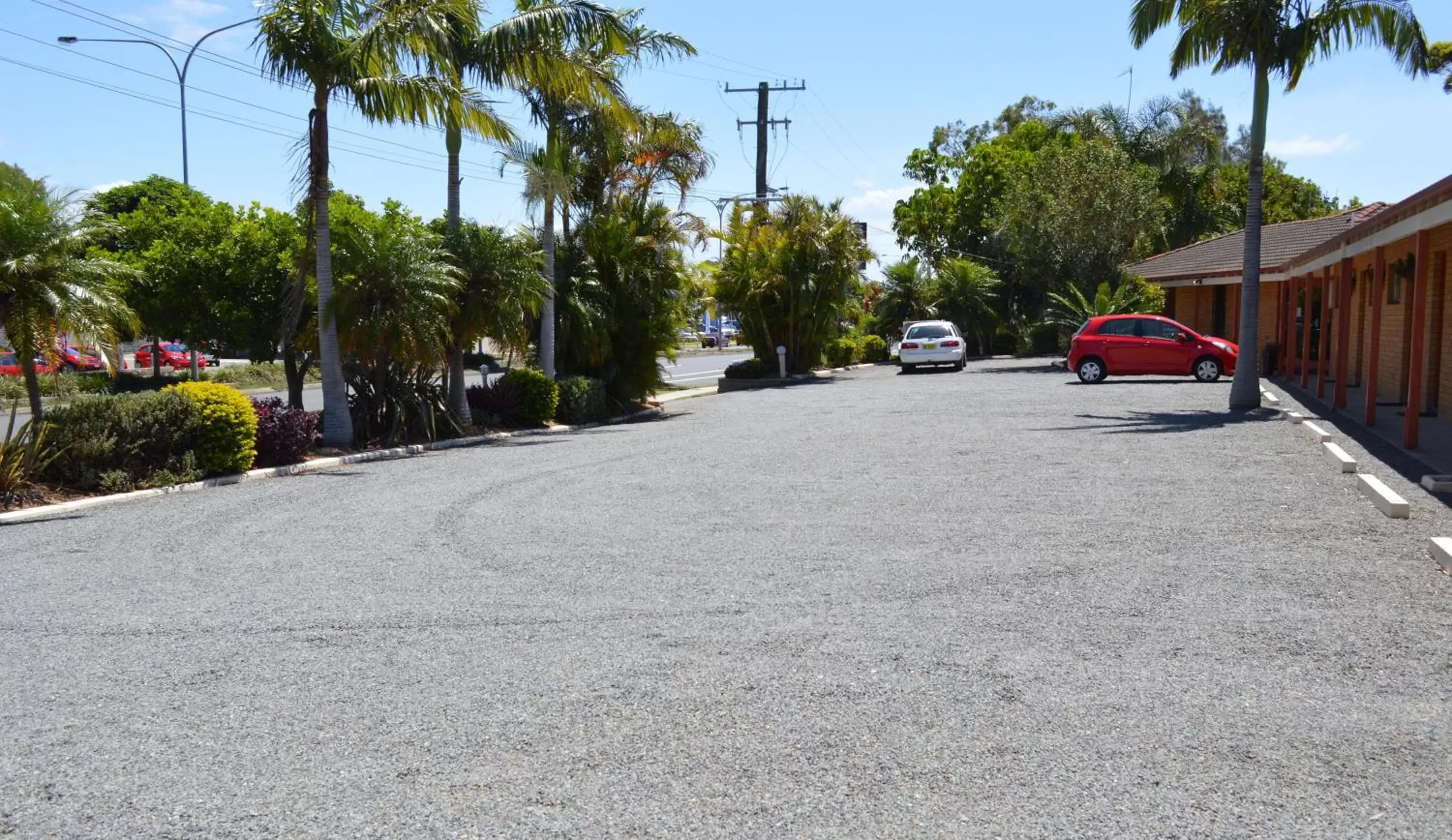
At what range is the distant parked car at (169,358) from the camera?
43.2 metres

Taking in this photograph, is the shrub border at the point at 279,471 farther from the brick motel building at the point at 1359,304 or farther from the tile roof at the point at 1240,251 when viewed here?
the tile roof at the point at 1240,251

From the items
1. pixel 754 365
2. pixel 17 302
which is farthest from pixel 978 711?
pixel 754 365

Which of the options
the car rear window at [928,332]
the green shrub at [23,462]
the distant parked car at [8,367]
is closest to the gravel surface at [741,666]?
the green shrub at [23,462]

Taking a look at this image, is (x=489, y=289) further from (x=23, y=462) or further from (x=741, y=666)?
(x=741, y=666)

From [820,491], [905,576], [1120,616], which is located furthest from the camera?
[820,491]

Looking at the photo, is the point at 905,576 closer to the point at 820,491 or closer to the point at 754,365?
the point at 820,491

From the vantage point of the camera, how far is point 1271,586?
7.57m

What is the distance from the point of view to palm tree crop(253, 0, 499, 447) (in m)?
16.2

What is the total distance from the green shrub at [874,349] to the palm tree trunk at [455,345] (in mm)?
29532

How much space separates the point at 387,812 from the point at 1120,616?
4.28 metres

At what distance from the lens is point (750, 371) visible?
36.8m

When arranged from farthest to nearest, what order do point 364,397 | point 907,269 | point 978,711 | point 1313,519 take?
1. point 907,269
2. point 364,397
3. point 1313,519
4. point 978,711

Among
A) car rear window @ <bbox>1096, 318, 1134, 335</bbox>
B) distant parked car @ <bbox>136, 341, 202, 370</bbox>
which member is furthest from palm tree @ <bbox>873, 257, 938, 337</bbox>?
distant parked car @ <bbox>136, 341, 202, 370</bbox>

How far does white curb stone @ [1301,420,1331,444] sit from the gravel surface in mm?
3621
